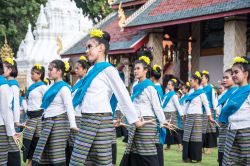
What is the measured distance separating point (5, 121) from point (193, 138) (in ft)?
17.8

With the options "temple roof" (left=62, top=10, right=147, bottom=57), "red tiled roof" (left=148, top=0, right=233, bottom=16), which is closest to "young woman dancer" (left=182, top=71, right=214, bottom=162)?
"red tiled roof" (left=148, top=0, right=233, bottom=16)

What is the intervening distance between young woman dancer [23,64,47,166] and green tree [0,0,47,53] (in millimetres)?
23761

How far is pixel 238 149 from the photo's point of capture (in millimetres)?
6301

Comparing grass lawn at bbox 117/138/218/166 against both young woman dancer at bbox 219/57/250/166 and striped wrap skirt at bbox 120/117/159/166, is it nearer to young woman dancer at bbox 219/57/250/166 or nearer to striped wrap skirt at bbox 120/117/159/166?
striped wrap skirt at bbox 120/117/159/166

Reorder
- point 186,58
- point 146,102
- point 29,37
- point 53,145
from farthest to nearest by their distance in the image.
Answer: point 29,37
point 186,58
point 146,102
point 53,145

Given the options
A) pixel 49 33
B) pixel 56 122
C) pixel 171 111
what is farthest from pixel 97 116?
pixel 49 33

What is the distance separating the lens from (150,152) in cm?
741

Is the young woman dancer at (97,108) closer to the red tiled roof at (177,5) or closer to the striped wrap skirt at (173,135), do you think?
the striped wrap skirt at (173,135)

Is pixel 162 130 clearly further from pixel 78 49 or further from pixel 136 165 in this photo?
pixel 78 49

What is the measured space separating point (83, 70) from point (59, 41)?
61.9 ft

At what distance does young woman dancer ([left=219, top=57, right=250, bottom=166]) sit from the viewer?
625 centimetres

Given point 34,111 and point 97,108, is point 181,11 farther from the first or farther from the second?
point 97,108

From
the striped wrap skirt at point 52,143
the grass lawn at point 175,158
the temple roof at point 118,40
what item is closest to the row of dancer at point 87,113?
the striped wrap skirt at point 52,143

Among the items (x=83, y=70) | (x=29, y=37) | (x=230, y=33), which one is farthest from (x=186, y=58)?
(x=83, y=70)
